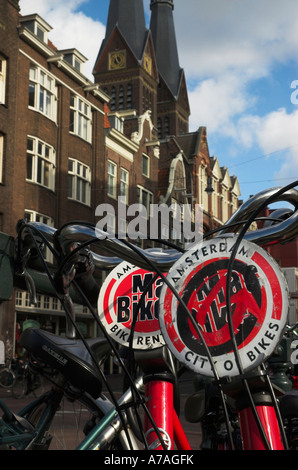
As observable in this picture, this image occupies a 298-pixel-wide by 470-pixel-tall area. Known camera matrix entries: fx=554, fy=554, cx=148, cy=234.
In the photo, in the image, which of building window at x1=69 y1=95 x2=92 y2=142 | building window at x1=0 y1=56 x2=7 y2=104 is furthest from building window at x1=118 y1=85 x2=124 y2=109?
building window at x1=0 y1=56 x2=7 y2=104

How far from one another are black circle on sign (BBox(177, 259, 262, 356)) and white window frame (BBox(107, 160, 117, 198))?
2394cm

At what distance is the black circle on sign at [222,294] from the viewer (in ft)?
3.77

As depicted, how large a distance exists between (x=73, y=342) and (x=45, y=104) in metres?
19.6

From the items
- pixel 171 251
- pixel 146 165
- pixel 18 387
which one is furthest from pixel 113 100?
pixel 171 251

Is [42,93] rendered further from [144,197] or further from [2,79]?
[144,197]

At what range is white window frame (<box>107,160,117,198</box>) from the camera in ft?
83.0

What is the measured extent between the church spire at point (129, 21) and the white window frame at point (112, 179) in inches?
1123

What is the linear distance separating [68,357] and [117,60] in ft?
168

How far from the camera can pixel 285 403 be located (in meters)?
2.24

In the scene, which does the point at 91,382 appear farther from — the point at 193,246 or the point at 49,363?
the point at 193,246

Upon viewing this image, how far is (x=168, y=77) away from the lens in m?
61.8
